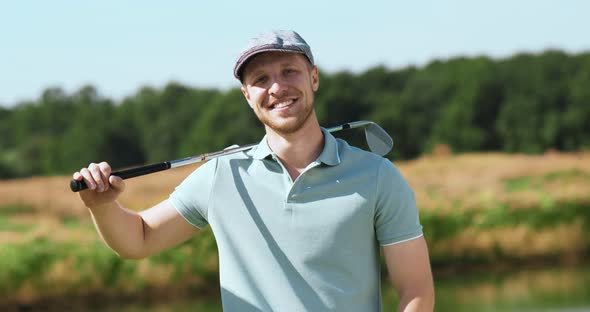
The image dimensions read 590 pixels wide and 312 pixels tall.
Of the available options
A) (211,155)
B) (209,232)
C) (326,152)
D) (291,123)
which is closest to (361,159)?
(326,152)

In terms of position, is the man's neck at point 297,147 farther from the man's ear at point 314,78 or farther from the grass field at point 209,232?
the grass field at point 209,232

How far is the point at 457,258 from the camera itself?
1638 centimetres

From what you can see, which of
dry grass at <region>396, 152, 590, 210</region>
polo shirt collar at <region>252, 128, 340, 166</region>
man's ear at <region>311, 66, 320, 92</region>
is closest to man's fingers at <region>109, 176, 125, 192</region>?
polo shirt collar at <region>252, 128, 340, 166</region>

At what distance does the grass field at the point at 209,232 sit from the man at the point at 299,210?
477 inches

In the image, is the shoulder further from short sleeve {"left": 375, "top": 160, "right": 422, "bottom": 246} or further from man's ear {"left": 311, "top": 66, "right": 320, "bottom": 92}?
man's ear {"left": 311, "top": 66, "right": 320, "bottom": 92}

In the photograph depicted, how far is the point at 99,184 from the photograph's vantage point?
2301 millimetres

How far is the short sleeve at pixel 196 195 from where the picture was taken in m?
2.44

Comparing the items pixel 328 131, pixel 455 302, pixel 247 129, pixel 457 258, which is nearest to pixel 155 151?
pixel 247 129

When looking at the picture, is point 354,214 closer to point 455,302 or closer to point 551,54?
point 455,302

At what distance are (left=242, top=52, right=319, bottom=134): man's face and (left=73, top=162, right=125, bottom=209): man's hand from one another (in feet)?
1.23

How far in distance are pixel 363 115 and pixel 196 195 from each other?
33498mm

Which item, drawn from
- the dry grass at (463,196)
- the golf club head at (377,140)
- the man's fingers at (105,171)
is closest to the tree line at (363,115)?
the dry grass at (463,196)

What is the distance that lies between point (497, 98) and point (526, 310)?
69.5ft

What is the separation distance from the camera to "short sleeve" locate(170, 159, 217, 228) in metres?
2.44
